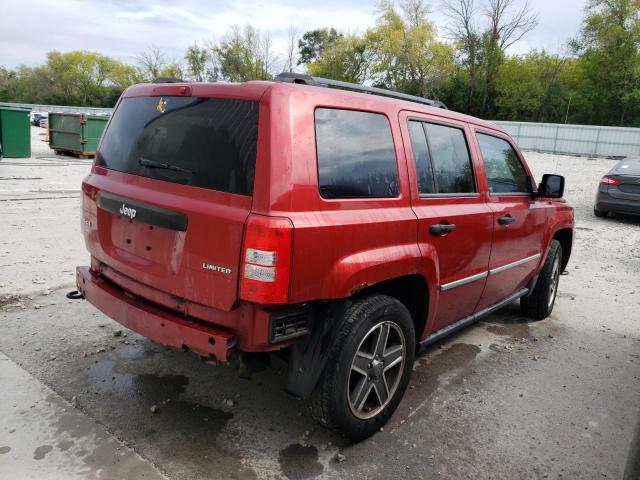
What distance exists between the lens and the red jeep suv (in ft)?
7.59

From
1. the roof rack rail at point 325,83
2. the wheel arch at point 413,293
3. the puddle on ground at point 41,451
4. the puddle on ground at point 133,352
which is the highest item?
the roof rack rail at point 325,83

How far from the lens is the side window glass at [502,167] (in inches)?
153

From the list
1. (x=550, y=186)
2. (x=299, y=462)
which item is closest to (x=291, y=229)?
(x=299, y=462)

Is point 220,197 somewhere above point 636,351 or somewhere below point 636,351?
above

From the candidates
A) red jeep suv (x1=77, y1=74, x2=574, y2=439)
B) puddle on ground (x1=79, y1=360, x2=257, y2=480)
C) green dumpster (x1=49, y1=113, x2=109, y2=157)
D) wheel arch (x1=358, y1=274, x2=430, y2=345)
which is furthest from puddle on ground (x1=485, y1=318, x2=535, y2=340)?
green dumpster (x1=49, y1=113, x2=109, y2=157)

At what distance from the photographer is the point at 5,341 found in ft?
12.2

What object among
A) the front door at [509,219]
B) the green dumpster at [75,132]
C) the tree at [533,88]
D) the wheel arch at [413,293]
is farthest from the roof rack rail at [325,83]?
the tree at [533,88]

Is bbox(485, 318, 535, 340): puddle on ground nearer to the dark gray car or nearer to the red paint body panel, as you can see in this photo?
the red paint body panel

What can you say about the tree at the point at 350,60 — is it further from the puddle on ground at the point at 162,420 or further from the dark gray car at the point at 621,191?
the puddle on ground at the point at 162,420

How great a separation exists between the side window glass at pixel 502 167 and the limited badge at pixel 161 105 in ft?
7.70

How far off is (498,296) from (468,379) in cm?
85

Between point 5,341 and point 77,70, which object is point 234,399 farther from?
point 77,70

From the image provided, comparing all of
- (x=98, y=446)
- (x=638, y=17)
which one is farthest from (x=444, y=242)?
(x=638, y=17)

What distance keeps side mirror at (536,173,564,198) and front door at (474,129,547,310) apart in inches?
3.8
